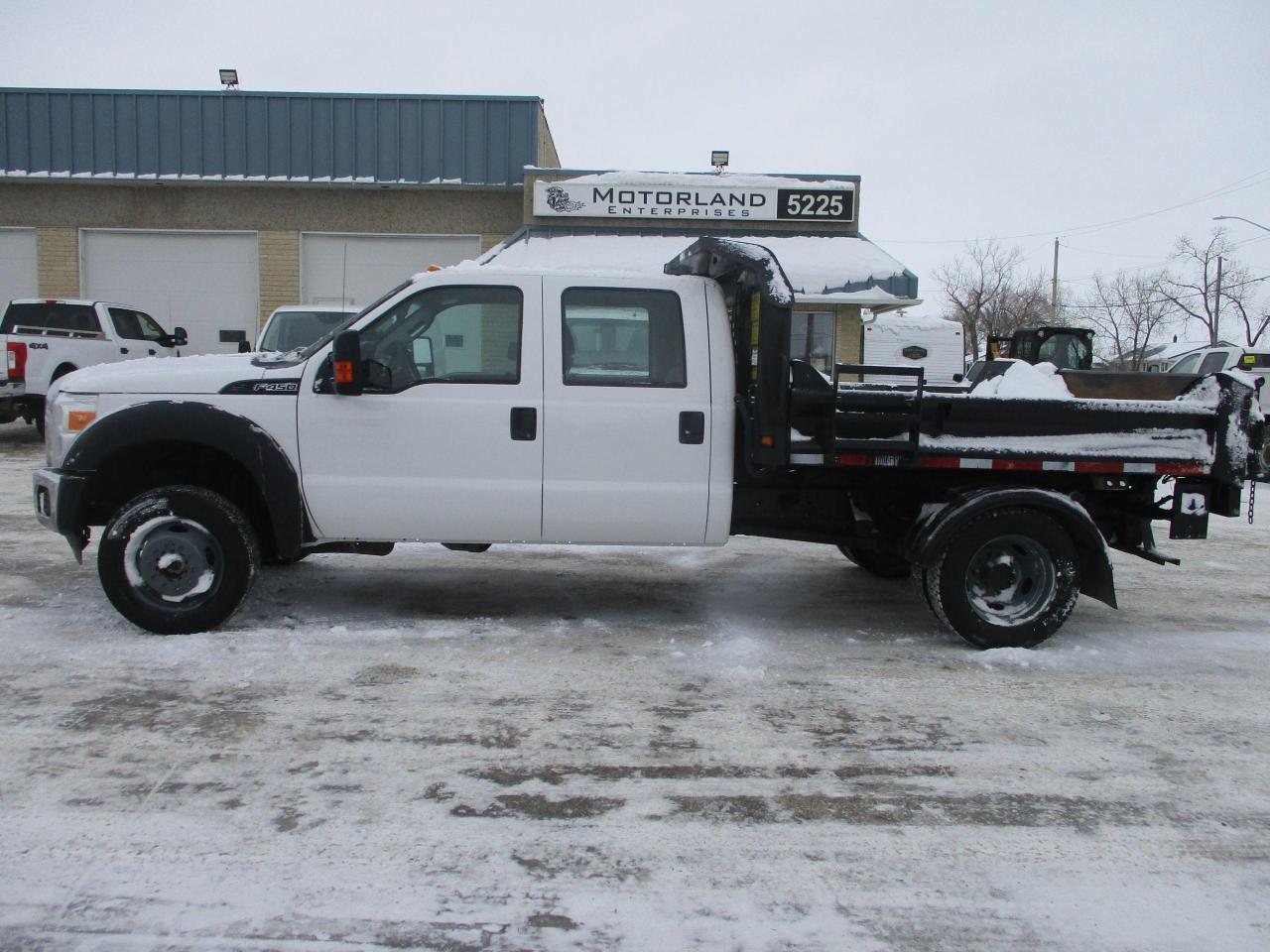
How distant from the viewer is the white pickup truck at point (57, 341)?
13.6 meters

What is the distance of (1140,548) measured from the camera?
18.6 feet

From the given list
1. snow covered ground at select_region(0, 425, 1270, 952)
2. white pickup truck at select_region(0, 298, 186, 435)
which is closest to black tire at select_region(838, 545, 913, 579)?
snow covered ground at select_region(0, 425, 1270, 952)

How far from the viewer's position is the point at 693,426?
5227mm

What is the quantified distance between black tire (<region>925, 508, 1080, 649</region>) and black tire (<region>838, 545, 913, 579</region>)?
151 centimetres

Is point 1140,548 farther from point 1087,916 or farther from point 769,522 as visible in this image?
point 1087,916

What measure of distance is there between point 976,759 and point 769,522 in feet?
6.60

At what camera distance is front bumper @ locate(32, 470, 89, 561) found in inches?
197

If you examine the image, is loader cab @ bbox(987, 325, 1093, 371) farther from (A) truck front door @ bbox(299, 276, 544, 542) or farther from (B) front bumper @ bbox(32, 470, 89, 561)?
(B) front bumper @ bbox(32, 470, 89, 561)

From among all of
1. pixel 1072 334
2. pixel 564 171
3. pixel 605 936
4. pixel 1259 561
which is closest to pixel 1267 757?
pixel 605 936

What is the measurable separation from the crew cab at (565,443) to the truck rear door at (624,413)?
0.04 feet

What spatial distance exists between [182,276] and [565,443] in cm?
1702

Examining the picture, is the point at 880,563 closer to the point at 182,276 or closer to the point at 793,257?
the point at 793,257

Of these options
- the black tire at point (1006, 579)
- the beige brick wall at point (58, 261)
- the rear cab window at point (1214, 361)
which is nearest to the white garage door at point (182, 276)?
the beige brick wall at point (58, 261)

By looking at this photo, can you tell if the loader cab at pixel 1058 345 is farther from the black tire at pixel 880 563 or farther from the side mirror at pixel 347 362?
the side mirror at pixel 347 362
